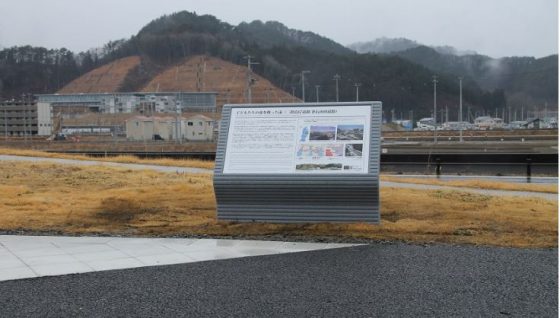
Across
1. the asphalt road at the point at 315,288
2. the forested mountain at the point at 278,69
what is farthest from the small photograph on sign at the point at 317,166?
the forested mountain at the point at 278,69

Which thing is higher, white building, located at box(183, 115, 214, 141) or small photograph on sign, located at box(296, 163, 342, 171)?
white building, located at box(183, 115, 214, 141)

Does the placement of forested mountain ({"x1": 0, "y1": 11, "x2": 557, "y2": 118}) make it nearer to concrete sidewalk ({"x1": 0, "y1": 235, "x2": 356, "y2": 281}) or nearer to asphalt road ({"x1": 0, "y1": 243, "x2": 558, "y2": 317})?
concrete sidewalk ({"x1": 0, "y1": 235, "x2": 356, "y2": 281})

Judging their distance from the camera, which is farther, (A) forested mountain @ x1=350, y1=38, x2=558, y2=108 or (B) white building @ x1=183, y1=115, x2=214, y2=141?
(A) forested mountain @ x1=350, y1=38, x2=558, y2=108

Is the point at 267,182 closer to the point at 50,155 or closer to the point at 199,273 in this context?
the point at 199,273

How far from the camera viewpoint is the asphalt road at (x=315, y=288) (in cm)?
496

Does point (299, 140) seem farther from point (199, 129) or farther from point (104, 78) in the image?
point (104, 78)

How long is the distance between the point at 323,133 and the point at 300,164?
2.08ft

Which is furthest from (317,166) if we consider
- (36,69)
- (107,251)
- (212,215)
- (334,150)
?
(36,69)

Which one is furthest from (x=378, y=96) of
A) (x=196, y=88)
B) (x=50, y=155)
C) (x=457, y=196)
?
(x=457, y=196)

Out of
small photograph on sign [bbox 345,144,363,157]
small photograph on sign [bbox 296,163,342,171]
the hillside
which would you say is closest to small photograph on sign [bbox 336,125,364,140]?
small photograph on sign [bbox 345,144,363,157]

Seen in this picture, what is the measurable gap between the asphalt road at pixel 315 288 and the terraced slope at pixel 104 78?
496 feet

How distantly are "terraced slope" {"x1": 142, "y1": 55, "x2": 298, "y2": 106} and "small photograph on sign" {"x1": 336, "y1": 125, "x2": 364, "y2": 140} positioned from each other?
374ft

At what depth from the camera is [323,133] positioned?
29.3ft

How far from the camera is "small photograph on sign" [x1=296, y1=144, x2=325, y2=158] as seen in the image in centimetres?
880
